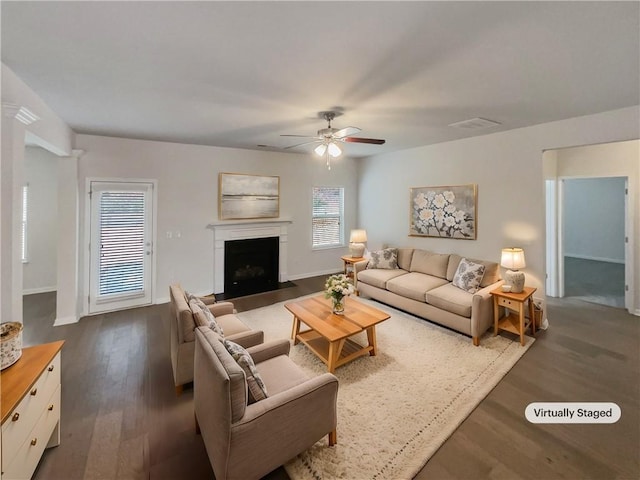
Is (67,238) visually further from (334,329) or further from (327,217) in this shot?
(327,217)

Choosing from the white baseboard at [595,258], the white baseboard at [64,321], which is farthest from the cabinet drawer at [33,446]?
the white baseboard at [595,258]

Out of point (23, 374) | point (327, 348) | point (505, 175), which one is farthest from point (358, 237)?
point (23, 374)

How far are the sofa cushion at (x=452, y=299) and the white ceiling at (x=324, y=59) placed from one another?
231 cm

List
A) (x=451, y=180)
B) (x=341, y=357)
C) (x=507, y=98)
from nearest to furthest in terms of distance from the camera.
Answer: (x=507, y=98), (x=341, y=357), (x=451, y=180)

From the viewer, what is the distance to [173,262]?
5.00m

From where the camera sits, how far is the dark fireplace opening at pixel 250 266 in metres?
5.50

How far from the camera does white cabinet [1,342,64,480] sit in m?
1.44

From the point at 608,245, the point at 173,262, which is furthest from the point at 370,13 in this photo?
the point at 608,245

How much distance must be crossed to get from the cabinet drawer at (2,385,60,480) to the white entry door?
2897mm

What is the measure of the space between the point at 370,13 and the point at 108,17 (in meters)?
1.52

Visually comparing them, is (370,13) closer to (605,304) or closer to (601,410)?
(601,410)

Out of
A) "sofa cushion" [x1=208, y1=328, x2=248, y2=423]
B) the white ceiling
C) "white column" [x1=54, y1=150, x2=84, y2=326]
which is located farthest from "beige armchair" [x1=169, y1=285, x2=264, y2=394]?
"white column" [x1=54, y1=150, x2=84, y2=326]

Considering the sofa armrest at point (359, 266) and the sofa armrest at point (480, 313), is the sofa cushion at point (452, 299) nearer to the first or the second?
the sofa armrest at point (480, 313)

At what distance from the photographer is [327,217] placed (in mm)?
6809
